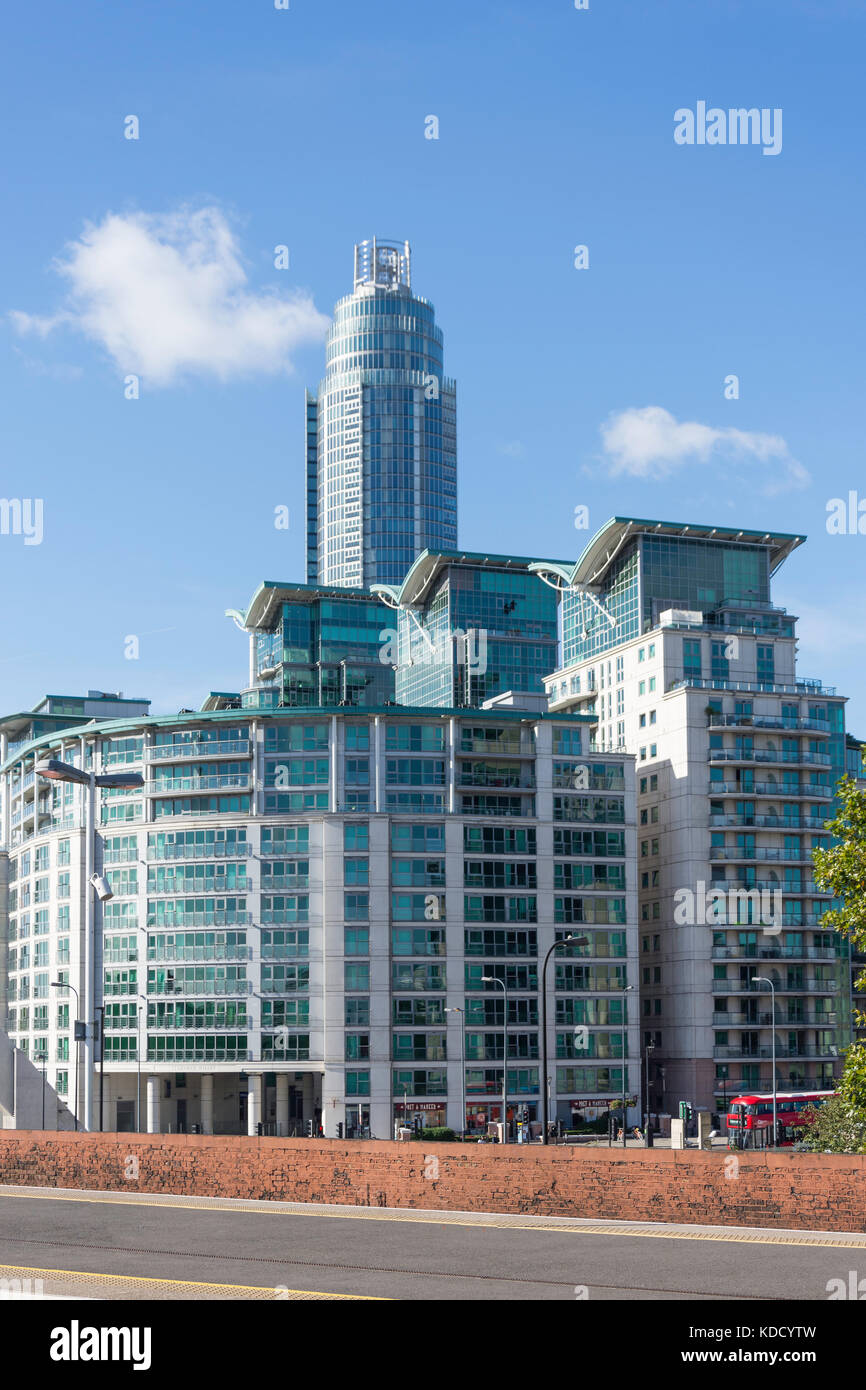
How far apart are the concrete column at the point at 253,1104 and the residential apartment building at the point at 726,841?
31.6 meters

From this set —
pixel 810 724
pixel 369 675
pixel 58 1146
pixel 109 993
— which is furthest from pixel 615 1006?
pixel 58 1146

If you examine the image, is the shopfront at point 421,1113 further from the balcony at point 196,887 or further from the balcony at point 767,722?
the balcony at point 767,722

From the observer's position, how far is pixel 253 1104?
4742 inches

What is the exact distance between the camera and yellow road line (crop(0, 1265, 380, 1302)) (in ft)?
92.1

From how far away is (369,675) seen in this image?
186 m

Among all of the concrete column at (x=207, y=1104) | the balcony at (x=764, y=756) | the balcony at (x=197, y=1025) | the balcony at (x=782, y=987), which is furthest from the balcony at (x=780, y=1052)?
the concrete column at (x=207, y=1104)

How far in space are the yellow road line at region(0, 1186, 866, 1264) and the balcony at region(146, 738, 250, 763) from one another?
79159 mm

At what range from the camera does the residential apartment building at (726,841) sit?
131125mm

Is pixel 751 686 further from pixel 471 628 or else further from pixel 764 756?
pixel 471 628

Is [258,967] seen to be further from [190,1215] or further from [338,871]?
[190,1215]

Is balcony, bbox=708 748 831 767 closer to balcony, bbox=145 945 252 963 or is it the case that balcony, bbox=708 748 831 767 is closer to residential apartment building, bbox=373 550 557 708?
residential apartment building, bbox=373 550 557 708

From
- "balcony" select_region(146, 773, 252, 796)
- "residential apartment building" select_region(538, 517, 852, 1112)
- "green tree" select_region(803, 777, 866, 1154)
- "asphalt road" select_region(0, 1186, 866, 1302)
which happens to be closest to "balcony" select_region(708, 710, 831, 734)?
"residential apartment building" select_region(538, 517, 852, 1112)

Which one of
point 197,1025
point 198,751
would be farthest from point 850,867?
point 198,751

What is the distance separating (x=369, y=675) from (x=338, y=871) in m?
64.5
